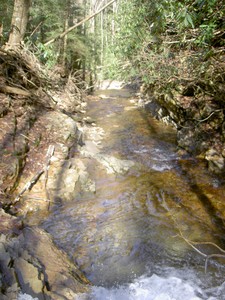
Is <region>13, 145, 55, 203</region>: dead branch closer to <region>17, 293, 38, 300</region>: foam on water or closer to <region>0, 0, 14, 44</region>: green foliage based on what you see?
<region>17, 293, 38, 300</region>: foam on water

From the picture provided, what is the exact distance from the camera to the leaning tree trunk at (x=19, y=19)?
704 cm

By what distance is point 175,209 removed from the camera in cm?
552

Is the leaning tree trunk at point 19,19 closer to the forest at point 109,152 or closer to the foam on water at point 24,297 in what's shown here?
the forest at point 109,152

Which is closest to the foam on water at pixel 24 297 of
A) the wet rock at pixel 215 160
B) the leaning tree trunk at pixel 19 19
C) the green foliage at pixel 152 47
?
the green foliage at pixel 152 47

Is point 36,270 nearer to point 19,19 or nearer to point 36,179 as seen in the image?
point 36,179

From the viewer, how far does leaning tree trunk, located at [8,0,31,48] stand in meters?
7.04

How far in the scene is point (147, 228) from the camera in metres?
4.97

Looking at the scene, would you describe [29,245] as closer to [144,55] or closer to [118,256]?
[118,256]

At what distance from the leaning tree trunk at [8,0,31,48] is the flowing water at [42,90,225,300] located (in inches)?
156

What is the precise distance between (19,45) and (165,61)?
13.9 feet

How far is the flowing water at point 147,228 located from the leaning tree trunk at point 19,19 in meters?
3.97

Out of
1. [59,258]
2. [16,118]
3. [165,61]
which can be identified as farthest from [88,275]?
[165,61]

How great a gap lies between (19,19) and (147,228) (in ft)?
20.8

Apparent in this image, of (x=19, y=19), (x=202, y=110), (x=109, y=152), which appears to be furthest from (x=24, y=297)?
(x=202, y=110)
